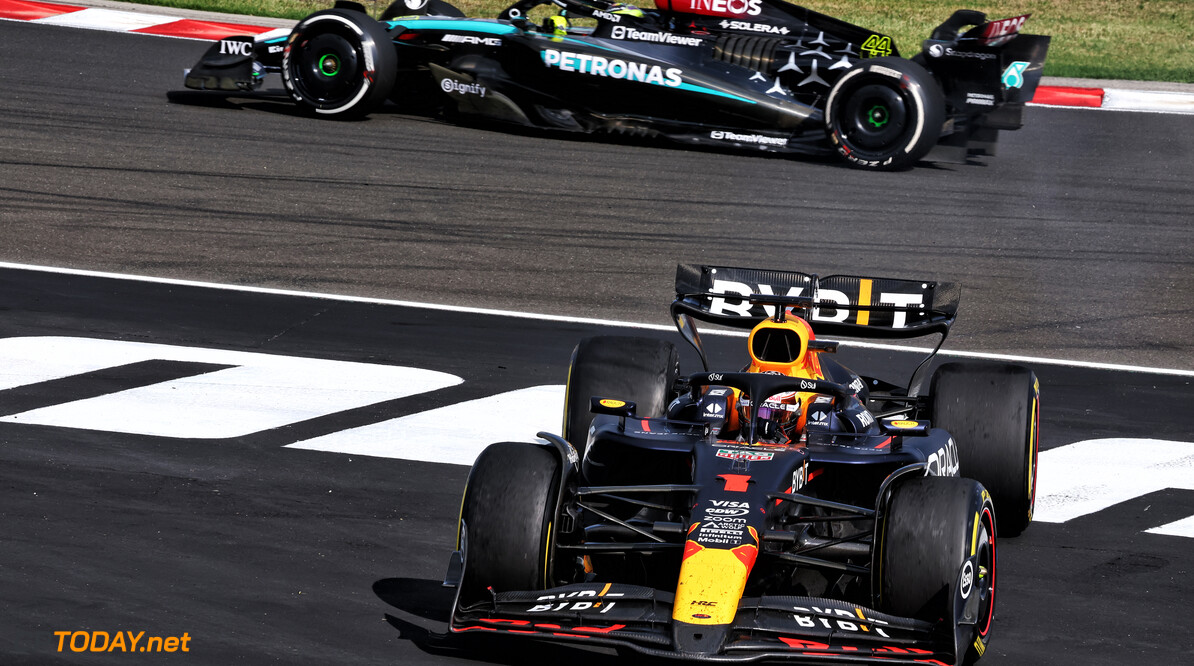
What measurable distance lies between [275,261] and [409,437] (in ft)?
12.6

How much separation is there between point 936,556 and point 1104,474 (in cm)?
289

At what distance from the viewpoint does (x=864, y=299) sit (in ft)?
24.8

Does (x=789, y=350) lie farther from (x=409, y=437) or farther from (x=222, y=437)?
(x=222, y=437)

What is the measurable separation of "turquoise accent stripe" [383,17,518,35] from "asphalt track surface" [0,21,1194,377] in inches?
40.2

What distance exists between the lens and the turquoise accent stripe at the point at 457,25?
15.6 meters

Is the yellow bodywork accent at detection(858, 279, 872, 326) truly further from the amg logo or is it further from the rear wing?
the amg logo

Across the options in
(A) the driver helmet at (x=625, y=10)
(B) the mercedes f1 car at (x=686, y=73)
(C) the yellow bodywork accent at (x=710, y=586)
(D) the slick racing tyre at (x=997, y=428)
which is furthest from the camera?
(A) the driver helmet at (x=625, y=10)

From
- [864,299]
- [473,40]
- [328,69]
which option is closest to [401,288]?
[864,299]

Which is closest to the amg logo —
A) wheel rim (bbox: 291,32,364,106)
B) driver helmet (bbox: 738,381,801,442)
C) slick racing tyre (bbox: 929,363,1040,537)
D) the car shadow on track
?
wheel rim (bbox: 291,32,364,106)

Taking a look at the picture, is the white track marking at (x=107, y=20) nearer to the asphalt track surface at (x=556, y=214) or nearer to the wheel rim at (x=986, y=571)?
the asphalt track surface at (x=556, y=214)

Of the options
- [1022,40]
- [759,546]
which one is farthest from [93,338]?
[1022,40]

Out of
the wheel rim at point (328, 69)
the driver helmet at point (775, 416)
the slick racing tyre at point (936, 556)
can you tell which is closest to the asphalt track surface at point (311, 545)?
the slick racing tyre at point (936, 556)

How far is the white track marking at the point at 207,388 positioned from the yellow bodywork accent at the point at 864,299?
7.77 feet

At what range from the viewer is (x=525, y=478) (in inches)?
208
